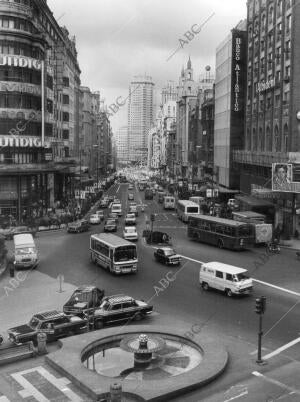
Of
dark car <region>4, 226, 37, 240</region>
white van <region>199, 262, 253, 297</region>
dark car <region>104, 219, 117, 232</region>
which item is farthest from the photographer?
dark car <region>104, 219, 117, 232</region>

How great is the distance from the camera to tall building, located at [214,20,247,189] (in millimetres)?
93188

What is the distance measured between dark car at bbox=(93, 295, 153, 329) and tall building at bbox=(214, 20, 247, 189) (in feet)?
224

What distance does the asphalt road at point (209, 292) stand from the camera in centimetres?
2783

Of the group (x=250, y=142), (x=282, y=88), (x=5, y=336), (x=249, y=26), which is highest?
(x=249, y=26)

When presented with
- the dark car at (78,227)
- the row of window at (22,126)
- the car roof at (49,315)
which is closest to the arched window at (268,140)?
the dark car at (78,227)

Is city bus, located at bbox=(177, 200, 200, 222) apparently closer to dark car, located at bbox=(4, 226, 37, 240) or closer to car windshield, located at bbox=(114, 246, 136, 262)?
dark car, located at bbox=(4, 226, 37, 240)

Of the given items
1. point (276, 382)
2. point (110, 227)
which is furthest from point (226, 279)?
Result: point (110, 227)

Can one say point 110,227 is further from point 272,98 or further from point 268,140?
point 272,98

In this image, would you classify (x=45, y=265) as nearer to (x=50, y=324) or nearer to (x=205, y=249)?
(x=205, y=249)

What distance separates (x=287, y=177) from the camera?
59.7 metres

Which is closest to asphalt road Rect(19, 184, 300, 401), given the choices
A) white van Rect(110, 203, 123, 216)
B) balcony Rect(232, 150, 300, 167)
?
balcony Rect(232, 150, 300, 167)

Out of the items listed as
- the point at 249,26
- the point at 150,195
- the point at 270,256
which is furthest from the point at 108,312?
the point at 150,195

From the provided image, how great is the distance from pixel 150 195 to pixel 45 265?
74.5m

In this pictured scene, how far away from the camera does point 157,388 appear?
20734 millimetres
